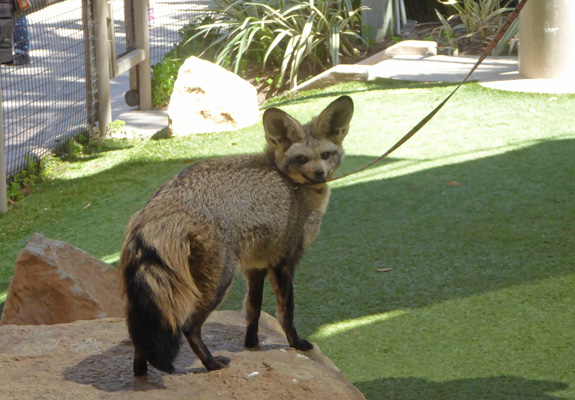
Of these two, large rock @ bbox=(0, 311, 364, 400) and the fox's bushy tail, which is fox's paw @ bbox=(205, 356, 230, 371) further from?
the fox's bushy tail

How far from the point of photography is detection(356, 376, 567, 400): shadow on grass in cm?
357

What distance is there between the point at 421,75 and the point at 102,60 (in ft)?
14.9

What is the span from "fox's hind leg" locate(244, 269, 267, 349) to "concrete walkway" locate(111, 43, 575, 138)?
6461mm

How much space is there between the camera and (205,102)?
9.15 metres

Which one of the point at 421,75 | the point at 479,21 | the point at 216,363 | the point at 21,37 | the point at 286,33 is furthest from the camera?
the point at 479,21

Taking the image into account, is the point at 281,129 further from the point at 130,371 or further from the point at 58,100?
the point at 58,100

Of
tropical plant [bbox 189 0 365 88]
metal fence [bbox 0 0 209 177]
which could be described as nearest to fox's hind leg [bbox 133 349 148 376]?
metal fence [bbox 0 0 209 177]

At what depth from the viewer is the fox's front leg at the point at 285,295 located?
11.1 feet

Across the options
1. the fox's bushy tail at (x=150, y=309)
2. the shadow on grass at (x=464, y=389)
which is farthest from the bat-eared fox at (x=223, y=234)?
the shadow on grass at (x=464, y=389)

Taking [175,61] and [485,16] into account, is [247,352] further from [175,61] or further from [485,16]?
[485,16]

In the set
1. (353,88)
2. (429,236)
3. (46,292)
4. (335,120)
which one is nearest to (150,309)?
(335,120)

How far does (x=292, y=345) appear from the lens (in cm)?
350

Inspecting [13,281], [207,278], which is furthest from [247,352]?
[13,281]

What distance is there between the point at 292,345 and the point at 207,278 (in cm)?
73
